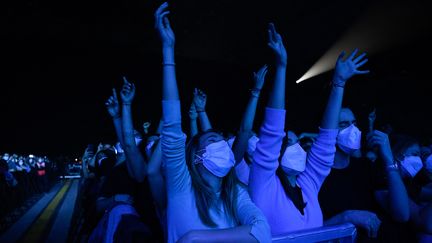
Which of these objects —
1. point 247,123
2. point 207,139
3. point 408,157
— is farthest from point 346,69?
point 408,157

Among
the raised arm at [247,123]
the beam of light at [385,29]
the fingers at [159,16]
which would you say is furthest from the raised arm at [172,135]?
the beam of light at [385,29]

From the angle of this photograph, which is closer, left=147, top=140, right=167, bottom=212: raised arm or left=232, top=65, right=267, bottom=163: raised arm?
left=147, top=140, right=167, bottom=212: raised arm

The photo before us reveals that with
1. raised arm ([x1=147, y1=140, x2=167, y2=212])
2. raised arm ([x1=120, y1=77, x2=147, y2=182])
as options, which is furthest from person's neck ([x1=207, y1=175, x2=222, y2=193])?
raised arm ([x1=120, y1=77, x2=147, y2=182])

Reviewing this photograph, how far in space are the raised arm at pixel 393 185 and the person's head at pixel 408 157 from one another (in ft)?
2.99

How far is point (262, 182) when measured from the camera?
5.63 feet

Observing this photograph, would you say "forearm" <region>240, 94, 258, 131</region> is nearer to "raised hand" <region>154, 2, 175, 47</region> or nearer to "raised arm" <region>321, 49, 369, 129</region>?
"raised arm" <region>321, 49, 369, 129</region>

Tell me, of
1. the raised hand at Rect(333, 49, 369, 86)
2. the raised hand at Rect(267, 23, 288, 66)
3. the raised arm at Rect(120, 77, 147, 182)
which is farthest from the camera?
the raised arm at Rect(120, 77, 147, 182)

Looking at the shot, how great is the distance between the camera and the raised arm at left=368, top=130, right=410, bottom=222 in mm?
1859

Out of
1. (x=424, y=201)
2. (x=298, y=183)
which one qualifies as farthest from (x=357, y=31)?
(x=298, y=183)

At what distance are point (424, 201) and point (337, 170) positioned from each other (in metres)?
0.69

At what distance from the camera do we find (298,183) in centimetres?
194

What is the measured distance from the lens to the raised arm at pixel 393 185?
1859 millimetres

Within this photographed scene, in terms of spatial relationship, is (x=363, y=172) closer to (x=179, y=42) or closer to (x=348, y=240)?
(x=348, y=240)

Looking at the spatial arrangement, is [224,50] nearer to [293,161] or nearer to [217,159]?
[293,161]
